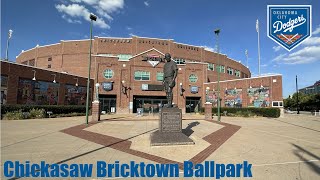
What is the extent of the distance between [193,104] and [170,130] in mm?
31062

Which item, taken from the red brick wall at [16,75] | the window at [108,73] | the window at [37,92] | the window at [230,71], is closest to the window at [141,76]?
the window at [108,73]

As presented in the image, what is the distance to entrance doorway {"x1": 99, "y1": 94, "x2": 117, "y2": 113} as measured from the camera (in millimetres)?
36906

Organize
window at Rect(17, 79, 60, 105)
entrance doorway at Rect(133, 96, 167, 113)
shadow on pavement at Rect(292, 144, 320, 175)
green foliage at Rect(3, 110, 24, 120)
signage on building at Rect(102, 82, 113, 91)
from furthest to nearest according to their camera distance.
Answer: entrance doorway at Rect(133, 96, 167, 113)
signage on building at Rect(102, 82, 113, 91)
window at Rect(17, 79, 60, 105)
green foliage at Rect(3, 110, 24, 120)
shadow on pavement at Rect(292, 144, 320, 175)

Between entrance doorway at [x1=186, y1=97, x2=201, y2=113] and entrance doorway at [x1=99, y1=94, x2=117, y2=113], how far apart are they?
12.9m

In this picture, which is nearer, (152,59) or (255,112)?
(255,112)

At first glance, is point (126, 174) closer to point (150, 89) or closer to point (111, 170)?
point (111, 170)

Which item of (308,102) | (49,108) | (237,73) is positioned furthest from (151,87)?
(308,102)

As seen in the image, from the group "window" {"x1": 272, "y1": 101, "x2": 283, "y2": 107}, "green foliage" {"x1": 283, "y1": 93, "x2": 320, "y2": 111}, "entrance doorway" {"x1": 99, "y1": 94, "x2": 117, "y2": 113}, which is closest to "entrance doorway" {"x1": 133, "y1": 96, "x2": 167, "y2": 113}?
"entrance doorway" {"x1": 99, "y1": 94, "x2": 117, "y2": 113}

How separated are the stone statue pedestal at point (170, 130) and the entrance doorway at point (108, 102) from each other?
1097 inches

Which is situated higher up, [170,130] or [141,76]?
[141,76]

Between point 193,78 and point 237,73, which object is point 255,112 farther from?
point 237,73

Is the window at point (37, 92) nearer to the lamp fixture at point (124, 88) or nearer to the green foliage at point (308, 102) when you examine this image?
the lamp fixture at point (124, 88)

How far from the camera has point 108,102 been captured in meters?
37.3

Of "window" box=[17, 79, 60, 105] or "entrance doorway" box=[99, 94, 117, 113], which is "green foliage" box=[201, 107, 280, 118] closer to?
"entrance doorway" box=[99, 94, 117, 113]
